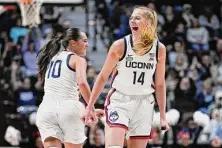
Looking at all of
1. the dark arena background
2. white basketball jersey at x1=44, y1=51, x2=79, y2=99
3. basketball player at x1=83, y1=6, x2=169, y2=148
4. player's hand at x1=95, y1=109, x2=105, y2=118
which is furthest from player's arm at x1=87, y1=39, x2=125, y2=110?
the dark arena background

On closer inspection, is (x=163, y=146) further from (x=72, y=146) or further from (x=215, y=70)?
(x=72, y=146)

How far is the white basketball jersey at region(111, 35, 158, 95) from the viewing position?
7.11 metres

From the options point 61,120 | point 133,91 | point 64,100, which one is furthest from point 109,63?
point 61,120

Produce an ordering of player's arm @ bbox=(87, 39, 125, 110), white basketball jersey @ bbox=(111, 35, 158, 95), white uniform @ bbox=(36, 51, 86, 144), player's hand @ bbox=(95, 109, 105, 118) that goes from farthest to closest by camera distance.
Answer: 1. white uniform @ bbox=(36, 51, 86, 144)
2. player's hand @ bbox=(95, 109, 105, 118)
3. white basketball jersey @ bbox=(111, 35, 158, 95)
4. player's arm @ bbox=(87, 39, 125, 110)

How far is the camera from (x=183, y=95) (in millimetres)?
15891

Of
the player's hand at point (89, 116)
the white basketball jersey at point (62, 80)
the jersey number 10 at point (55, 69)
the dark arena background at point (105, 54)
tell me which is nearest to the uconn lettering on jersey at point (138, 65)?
the player's hand at point (89, 116)

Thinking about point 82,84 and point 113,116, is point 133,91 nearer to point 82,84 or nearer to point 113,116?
point 113,116

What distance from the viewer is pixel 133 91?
712cm

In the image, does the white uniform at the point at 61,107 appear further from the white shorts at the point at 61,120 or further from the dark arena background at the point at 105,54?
the dark arena background at the point at 105,54

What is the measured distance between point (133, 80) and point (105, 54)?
415 inches

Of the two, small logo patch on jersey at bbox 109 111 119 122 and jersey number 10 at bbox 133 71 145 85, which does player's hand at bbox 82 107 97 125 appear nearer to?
small logo patch on jersey at bbox 109 111 119 122

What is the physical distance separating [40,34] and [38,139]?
4.40 m

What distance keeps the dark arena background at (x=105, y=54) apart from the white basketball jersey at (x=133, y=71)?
4.96m

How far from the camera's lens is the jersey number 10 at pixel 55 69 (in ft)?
25.1
